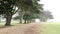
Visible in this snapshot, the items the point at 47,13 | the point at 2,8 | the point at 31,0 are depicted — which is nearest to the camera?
the point at 2,8

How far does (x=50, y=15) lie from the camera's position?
10125 centimetres

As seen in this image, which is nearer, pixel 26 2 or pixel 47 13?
pixel 26 2

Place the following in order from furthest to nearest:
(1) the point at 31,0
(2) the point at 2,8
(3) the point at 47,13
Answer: (3) the point at 47,13 < (1) the point at 31,0 < (2) the point at 2,8

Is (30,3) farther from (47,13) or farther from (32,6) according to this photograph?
(47,13)

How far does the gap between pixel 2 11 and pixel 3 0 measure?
203 centimetres

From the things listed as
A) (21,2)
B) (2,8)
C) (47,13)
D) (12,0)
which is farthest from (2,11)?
(47,13)

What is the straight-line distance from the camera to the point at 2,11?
90.2ft

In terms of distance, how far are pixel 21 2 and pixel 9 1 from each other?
12.2ft

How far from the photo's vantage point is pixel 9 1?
1120 inches

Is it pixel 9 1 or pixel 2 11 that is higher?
pixel 9 1

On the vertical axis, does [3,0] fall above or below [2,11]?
above

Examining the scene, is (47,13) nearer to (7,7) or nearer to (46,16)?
(46,16)

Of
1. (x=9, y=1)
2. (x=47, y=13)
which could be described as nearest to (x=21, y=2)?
(x=9, y=1)

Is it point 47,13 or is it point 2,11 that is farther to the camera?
point 47,13
